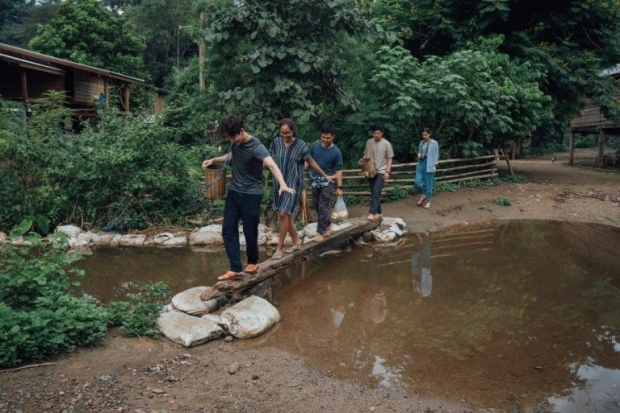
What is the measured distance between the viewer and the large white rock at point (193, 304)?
4.67 metres

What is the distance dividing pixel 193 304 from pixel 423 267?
11.1 feet

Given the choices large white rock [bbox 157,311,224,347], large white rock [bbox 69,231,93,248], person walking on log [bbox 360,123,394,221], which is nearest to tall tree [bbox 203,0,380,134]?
person walking on log [bbox 360,123,394,221]

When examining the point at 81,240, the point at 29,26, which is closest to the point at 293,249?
the point at 81,240

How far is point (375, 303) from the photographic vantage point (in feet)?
17.5

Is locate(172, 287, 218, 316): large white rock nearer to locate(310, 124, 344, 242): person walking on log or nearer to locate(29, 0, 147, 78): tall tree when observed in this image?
locate(310, 124, 344, 242): person walking on log

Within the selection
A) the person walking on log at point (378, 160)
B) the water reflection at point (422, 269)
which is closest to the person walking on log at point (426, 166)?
the water reflection at point (422, 269)

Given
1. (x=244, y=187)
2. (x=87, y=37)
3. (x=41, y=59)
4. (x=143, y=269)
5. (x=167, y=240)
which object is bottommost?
(x=143, y=269)

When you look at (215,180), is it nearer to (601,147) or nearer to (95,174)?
(95,174)

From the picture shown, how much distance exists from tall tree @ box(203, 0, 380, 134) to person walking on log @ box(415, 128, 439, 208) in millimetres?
2504

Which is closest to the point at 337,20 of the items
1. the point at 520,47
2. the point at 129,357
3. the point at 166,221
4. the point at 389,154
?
the point at 389,154

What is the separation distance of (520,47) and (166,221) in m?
10.3

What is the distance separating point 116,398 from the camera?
3.29 meters

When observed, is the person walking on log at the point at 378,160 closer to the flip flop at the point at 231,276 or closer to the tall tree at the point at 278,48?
the tall tree at the point at 278,48

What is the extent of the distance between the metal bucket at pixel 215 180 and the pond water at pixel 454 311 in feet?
4.06
